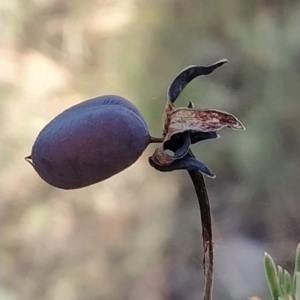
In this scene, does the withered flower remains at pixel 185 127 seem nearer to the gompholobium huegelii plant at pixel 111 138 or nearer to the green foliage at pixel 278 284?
the gompholobium huegelii plant at pixel 111 138

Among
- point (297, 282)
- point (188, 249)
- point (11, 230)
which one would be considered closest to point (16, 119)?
point (11, 230)

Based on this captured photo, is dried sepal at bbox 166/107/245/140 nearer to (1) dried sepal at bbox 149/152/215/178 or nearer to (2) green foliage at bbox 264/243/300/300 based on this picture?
(1) dried sepal at bbox 149/152/215/178

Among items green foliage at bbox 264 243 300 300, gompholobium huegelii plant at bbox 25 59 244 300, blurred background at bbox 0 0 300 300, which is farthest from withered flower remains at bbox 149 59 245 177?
blurred background at bbox 0 0 300 300

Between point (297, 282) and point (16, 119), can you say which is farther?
point (16, 119)

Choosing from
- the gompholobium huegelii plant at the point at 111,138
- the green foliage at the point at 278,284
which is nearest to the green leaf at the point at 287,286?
the green foliage at the point at 278,284

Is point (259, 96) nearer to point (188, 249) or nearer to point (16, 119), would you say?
point (188, 249)

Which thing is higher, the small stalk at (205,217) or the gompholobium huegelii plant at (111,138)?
the gompholobium huegelii plant at (111,138)

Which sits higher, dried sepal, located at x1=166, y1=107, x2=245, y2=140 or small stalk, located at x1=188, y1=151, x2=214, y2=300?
dried sepal, located at x1=166, y1=107, x2=245, y2=140

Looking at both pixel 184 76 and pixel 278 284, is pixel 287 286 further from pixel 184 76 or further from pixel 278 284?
pixel 184 76
